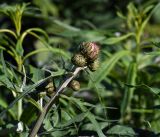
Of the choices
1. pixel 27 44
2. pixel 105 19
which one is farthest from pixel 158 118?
pixel 105 19

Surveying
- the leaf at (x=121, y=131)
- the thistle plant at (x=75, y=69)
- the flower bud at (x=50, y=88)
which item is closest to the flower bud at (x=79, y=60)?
the thistle plant at (x=75, y=69)

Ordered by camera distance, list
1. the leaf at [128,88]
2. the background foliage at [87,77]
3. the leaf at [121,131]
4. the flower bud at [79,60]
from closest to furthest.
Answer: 1. the flower bud at [79,60]
2. the background foliage at [87,77]
3. the leaf at [121,131]
4. the leaf at [128,88]

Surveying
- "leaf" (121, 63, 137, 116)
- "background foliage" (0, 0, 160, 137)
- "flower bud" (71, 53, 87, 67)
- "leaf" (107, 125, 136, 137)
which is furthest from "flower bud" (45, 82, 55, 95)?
"leaf" (121, 63, 137, 116)

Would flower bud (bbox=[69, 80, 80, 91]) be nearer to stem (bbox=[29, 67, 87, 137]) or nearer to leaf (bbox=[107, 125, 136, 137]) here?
stem (bbox=[29, 67, 87, 137])

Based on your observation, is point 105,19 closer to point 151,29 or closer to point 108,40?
point 151,29

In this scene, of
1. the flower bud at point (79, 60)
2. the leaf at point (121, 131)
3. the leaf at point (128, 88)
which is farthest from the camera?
the leaf at point (128, 88)

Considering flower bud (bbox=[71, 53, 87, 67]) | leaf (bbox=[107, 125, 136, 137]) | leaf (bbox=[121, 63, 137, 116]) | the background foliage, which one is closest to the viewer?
flower bud (bbox=[71, 53, 87, 67])

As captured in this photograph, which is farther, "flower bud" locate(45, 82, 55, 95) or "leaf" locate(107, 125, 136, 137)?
"leaf" locate(107, 125, 136, 137)

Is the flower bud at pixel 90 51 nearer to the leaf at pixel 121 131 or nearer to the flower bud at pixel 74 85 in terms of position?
the flower bud at pixel 74 85
